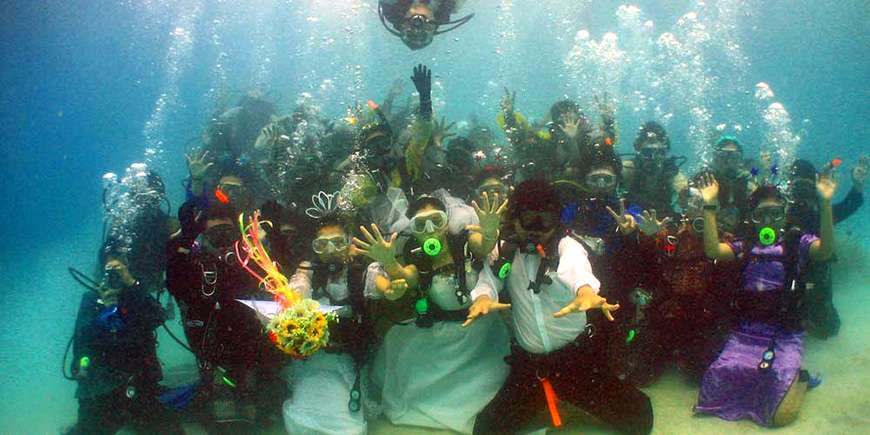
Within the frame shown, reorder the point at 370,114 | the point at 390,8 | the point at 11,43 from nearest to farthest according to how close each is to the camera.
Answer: the point at 390,8 → the point at 370,114 → the point at 11,43

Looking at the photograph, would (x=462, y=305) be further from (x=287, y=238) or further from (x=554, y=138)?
(x=554, y=138)

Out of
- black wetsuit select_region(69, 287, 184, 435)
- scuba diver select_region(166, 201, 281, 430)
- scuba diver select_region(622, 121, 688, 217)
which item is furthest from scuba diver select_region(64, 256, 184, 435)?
scuba diver select_region(622, 121, 688, 217)

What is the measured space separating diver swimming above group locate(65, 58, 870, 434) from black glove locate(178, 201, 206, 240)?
0.02 metres

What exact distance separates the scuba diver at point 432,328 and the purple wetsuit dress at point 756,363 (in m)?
2.57

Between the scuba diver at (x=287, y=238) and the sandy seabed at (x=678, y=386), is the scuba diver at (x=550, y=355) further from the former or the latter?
the scuba diver at (x=287, y=238)

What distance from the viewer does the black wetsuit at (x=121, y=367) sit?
641cm

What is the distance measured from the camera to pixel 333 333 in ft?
19.4

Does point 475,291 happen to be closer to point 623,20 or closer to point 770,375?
point 770,375

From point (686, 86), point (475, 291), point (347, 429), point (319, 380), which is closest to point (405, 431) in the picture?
point (347, 429)

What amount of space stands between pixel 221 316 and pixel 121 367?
1.95m

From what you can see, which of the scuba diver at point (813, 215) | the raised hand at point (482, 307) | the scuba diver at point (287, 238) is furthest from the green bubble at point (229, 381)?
the scuba diver at point (813, 215)

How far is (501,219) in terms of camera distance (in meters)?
5.19

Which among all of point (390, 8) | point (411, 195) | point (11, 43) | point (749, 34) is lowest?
point (749, 34)

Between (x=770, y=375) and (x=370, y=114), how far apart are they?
7.55 meters
